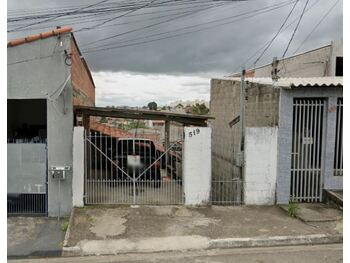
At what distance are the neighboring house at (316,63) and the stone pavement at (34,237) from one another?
26.4 ft

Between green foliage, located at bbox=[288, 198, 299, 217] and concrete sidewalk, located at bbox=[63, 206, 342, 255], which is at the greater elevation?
green foliage, located at bbox=[288, 198, 299, 217]

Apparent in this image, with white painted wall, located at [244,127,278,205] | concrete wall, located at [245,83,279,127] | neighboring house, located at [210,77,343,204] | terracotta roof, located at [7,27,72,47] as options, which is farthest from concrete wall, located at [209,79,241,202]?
terracotta roof, located at [7,27,72,47]

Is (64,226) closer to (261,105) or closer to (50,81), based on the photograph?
(50,81)

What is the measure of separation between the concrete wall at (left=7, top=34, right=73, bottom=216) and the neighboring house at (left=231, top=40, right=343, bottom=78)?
6575 mm

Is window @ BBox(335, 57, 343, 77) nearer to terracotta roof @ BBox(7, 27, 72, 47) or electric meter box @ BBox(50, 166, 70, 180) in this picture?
terracotta roof @ BBox(7, 27, 72, 47)

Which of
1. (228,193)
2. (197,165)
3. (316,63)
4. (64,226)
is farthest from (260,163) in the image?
(316,63)

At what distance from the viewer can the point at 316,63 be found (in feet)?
45.9

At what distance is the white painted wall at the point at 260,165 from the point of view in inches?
352

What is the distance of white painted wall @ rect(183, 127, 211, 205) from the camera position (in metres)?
8.70

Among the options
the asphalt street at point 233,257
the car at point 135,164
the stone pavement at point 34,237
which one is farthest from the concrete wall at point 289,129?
the stone pavement at point 34,237

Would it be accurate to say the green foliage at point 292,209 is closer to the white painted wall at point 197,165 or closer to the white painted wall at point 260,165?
the white painted wall at point 260,165
